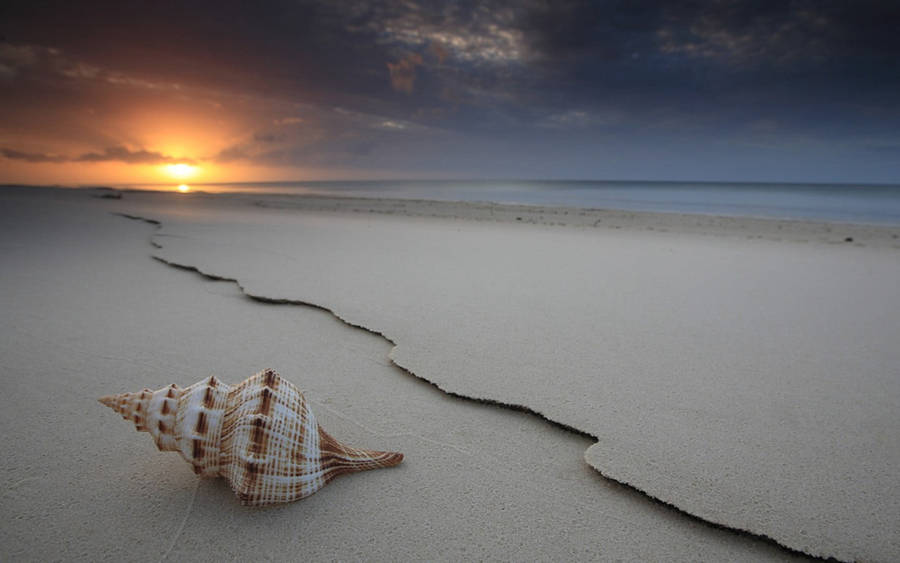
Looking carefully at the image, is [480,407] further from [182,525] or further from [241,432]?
[182,525]

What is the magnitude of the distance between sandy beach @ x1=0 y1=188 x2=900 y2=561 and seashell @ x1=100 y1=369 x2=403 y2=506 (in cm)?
9

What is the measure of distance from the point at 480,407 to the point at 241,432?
87 cm

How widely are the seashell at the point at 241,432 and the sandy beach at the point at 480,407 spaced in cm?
9

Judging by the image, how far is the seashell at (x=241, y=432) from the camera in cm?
114

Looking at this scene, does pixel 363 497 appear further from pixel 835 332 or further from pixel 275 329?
pixel 835 332

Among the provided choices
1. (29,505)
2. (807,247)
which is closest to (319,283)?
Answer: (29,505)

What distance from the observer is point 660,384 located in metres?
1.85

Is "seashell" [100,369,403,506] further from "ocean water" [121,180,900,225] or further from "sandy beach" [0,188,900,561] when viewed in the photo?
"ocean water" [121,180,900,225]

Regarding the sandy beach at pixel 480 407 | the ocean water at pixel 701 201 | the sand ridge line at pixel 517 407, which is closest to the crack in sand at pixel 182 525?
the sandy beach at pixel 480 407

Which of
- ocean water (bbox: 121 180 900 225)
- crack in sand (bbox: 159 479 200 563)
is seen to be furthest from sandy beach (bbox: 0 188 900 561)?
ocean water (bbox: 121 180 900 225)

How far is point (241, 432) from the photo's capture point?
1146mm

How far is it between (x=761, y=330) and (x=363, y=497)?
7.94 ft

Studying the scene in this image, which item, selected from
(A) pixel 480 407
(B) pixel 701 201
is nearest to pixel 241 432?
(A) pixel 480 407

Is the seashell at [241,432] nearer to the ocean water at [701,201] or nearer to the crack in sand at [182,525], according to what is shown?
the crack in sand at [182,525]
